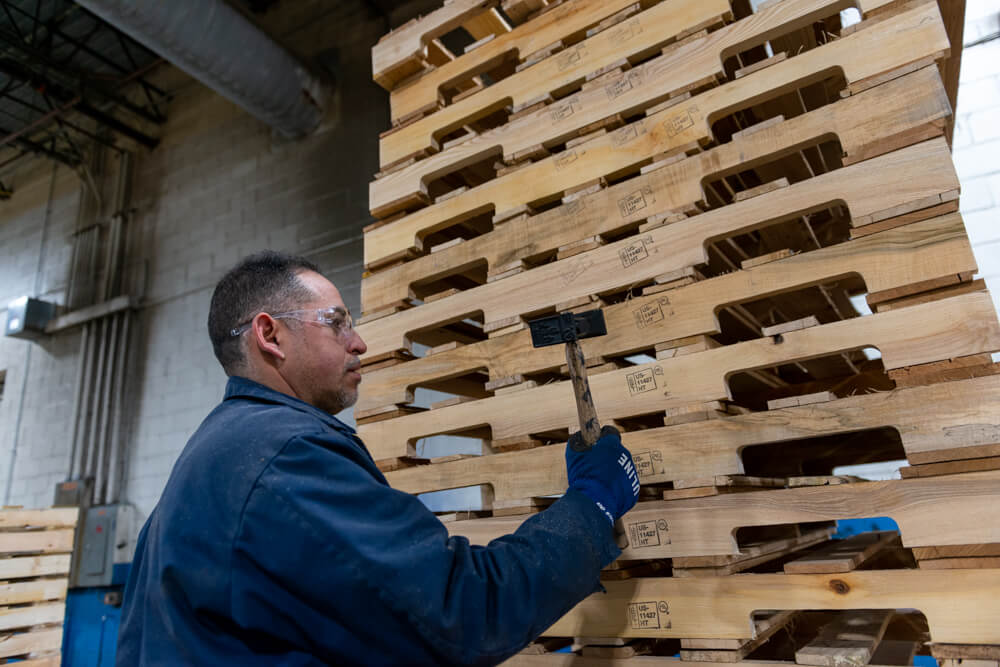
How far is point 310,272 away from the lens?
7.20 ft

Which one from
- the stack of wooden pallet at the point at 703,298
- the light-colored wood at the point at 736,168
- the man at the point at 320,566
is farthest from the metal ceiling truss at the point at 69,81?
the man at the point at 320,566

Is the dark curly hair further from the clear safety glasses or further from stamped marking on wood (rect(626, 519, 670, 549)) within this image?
stamped marking on wood (rect(626, 519, 670, 549))

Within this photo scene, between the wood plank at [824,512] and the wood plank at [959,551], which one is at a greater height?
the wood plank at [824,512]

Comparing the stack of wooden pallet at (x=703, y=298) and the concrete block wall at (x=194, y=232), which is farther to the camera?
the concrete block wall at (x=194, y=232)

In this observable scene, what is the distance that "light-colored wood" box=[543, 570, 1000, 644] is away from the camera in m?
1.58

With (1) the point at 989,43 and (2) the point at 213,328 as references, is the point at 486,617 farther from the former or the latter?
(1) the point at 989,43

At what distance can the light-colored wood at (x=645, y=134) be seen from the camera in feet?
6.31

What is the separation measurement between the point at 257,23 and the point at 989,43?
286 inches

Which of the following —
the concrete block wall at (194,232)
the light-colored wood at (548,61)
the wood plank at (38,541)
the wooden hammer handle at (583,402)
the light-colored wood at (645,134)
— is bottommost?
the wooden hammer handle at (583,402)

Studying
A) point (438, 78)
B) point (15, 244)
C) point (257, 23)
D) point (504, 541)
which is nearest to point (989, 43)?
point (438, 78)

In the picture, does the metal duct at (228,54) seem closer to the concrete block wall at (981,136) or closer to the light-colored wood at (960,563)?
the concrete block wall at (981,136)

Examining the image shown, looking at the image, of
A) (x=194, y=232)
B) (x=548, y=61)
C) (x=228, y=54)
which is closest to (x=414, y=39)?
(x=548, y=61)

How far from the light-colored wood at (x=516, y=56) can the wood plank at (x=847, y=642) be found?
2011mm

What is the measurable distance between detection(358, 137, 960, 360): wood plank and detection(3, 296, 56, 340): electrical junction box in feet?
35.1
